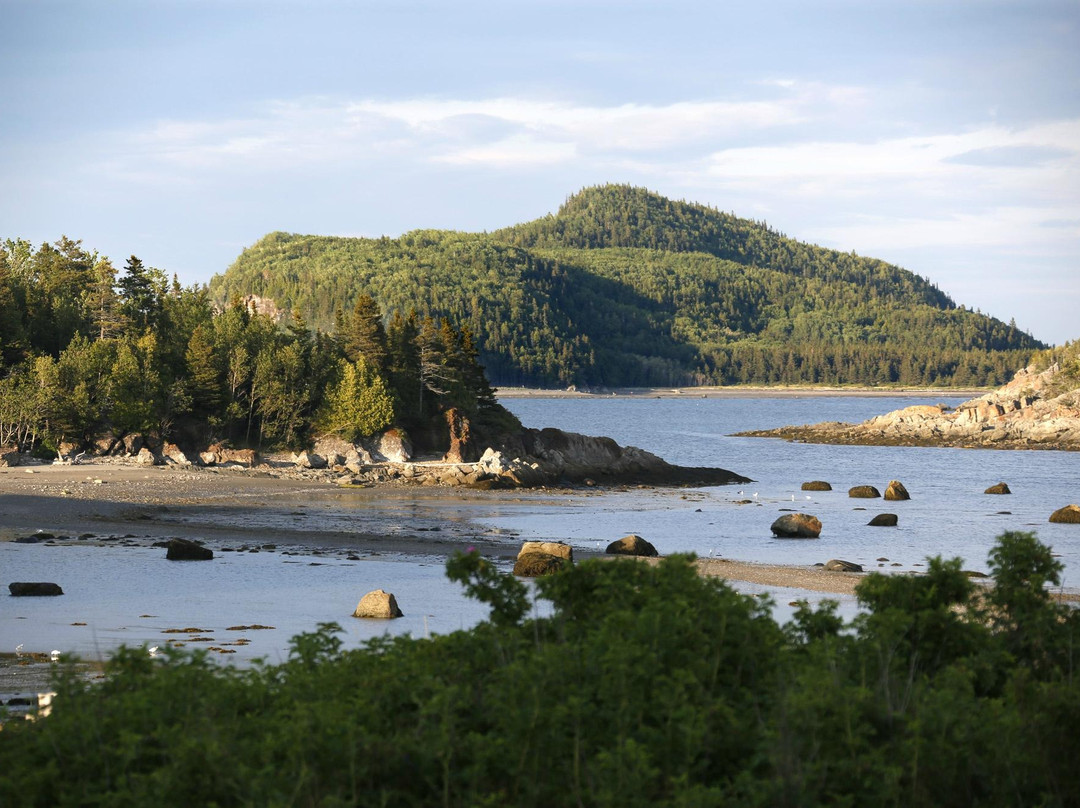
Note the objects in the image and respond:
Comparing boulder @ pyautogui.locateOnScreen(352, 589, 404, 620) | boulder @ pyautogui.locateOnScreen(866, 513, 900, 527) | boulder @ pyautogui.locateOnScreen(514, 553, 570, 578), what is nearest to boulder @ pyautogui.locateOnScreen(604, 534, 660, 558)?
boulder @ pyautogui.locateOnScreen(514, 553, 570, 578)

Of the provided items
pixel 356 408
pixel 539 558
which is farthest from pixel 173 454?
pixel 539 558

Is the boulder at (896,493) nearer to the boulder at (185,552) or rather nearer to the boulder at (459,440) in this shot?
the boulder at (459,440)

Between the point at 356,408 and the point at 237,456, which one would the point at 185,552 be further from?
the point at 356,408

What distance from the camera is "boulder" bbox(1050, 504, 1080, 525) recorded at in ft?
153

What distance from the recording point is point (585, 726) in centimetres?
840

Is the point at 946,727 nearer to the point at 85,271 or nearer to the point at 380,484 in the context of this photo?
the point at 380,484

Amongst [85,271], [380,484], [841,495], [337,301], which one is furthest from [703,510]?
[337,301]

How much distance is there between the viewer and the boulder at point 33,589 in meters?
22.7

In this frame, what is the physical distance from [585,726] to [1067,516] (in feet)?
143

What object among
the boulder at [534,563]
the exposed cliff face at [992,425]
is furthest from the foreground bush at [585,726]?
the exposed cliff face at [992,425]

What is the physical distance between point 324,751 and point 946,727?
442 cm

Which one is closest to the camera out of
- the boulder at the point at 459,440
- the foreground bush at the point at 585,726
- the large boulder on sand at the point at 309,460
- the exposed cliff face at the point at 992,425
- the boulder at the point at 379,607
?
the foreground bush at the point at 585,726

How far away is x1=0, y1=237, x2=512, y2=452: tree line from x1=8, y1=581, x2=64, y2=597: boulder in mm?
37630

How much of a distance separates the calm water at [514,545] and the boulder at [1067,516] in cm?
117
